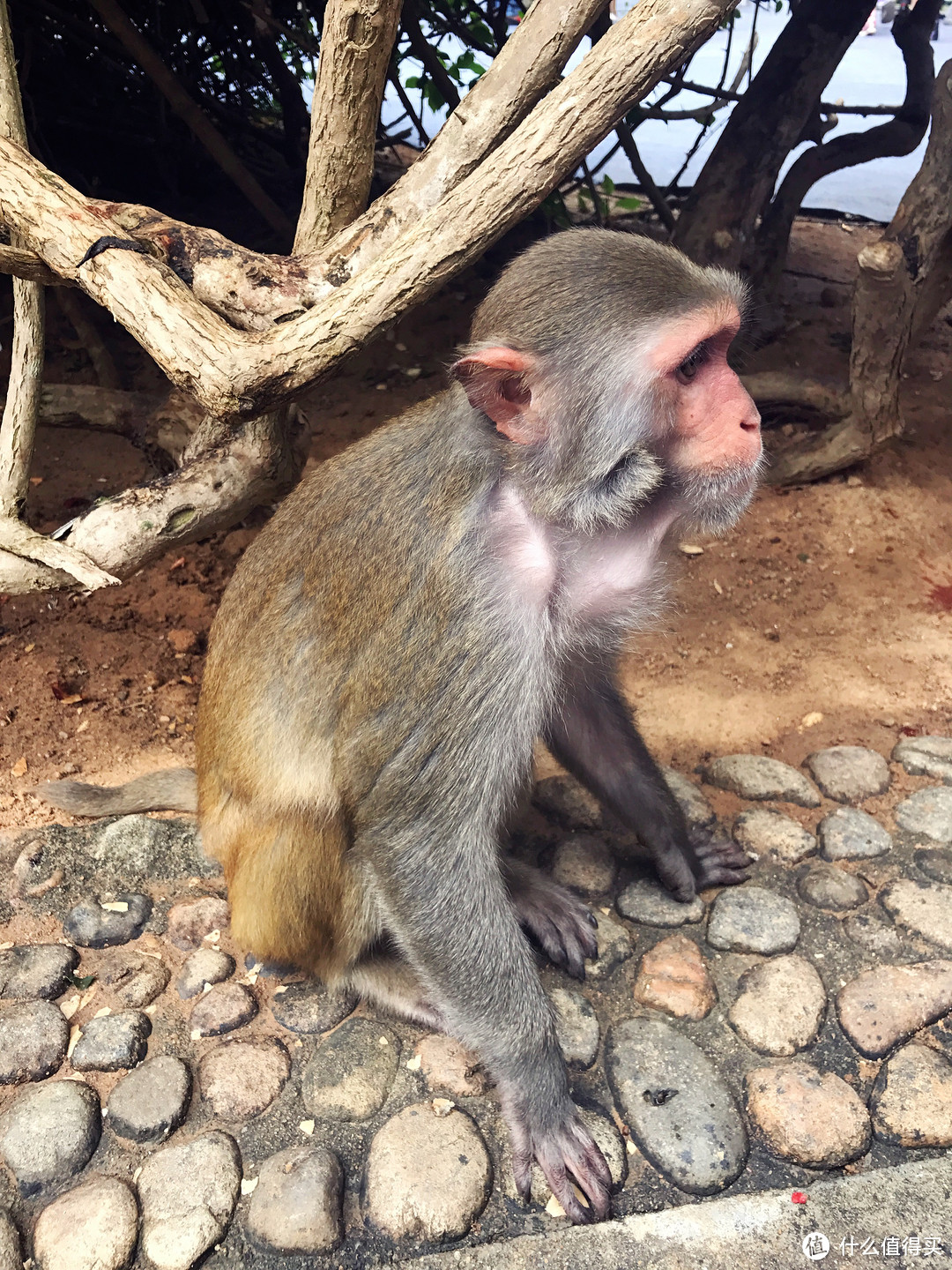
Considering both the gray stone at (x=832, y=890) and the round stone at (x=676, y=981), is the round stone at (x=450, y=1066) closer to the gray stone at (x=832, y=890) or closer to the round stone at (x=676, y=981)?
the round stone at (x=676, y=981)

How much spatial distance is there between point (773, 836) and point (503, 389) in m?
2.05

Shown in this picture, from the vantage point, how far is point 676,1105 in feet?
8.89

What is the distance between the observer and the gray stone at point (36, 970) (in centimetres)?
304

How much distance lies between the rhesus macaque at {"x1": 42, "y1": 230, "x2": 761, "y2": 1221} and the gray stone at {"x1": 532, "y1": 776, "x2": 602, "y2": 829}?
0.72m

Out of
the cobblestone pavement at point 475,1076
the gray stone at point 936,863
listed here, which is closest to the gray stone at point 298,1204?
the cobblestone pavement at point 475,1076

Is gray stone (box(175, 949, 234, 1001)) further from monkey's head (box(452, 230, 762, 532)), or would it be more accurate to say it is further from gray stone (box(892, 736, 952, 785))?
gray stone (box(892, 736, 952, 785))

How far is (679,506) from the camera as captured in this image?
8.64ft

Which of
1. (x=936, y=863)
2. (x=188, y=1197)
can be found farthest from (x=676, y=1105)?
(x=936, y=863)

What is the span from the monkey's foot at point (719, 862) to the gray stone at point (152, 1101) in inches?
69.7

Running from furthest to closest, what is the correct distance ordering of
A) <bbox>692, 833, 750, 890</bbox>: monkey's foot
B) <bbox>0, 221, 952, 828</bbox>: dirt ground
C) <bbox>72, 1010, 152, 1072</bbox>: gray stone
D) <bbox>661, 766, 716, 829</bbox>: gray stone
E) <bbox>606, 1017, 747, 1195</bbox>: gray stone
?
<bbox>0, 221, 952, 828</bbox>: dirt ground, <bbox>661, 766, 716, 829</bbox>: gray stone, <bbox>692, 833, 750, 890</bbox>: monkey's foot, <bbox>72, 1010, 152, 1072</bbox>: gray stone, <bbox>606, 1017, 747, 1195</bbox>: gray stone

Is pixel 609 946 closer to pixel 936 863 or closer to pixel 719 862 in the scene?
pixel 719 862

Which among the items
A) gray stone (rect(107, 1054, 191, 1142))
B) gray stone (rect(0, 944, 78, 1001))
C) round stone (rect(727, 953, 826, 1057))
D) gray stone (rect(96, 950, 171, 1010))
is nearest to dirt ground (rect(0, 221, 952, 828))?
gray stone (rect(0, 944, 78, 1001))

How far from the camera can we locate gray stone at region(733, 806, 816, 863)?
3.57m

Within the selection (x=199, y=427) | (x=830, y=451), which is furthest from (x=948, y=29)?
(x=199, y=427)
